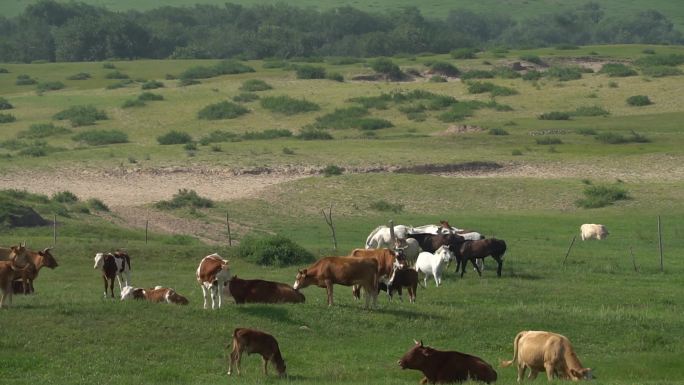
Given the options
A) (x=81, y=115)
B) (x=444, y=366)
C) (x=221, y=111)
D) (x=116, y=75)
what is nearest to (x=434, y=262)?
(x=444, y=366)

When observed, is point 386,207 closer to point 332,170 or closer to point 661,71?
point 332,170

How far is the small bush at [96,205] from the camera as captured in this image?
1901 inches

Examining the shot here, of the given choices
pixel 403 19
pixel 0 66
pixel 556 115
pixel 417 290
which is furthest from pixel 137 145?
pixel 403 19

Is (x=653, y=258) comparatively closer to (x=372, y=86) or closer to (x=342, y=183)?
(x=342, y=183)

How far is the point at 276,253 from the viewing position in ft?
118

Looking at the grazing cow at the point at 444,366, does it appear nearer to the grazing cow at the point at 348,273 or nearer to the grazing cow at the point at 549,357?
the grazing cow at the point at 549,357

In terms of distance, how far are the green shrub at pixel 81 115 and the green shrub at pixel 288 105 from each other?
1020cm

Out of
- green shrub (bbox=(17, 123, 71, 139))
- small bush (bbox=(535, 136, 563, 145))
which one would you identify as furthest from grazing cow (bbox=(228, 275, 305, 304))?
green shrub (bbox=(17, 123, 71, 139))

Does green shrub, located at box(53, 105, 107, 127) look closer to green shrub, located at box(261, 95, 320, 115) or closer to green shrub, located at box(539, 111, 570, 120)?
green shrub, located at box(261, 95, 320, 115)

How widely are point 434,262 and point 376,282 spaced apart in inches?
242

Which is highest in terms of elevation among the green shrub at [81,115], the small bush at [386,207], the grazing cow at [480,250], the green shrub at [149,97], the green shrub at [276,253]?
the grazing cow at [480,250]

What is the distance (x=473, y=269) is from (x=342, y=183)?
63.3 feet

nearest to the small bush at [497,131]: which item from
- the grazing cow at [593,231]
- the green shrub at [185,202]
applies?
the green shrub at [185,202]

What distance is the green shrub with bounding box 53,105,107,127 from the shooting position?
79.6 m
